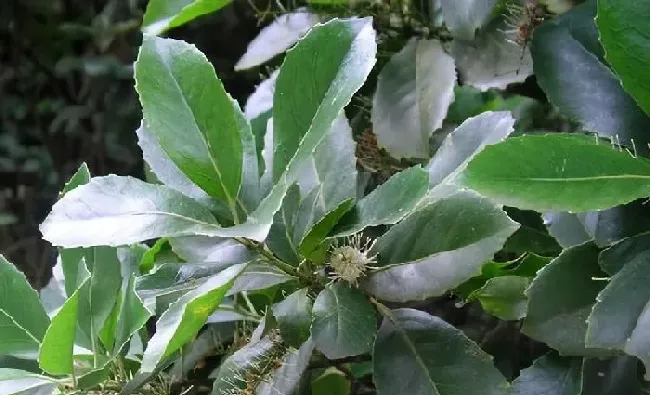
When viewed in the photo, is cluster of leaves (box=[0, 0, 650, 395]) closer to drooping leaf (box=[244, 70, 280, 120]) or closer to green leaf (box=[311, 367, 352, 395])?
green leaf (box=[311, 367, 352, 395])

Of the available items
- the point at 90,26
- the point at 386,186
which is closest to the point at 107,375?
the point at 386,186

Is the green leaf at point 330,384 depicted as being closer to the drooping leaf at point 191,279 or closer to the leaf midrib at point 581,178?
the drooping leaf at point 191,279

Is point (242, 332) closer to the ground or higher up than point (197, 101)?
closer to the ground

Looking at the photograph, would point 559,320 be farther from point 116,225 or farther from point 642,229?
point 116,225

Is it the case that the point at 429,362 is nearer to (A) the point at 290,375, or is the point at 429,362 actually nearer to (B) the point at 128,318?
(A) the point at 290,375

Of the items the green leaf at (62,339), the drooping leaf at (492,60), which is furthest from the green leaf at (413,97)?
the green leaf at (62,339)

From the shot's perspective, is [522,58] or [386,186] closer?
[386,186]

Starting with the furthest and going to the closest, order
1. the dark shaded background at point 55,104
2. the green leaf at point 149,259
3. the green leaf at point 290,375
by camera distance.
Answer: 1. the dark shaded background at point 55,104
2. the green leaf at point 149,259
3. the green leaf at point 290,375
